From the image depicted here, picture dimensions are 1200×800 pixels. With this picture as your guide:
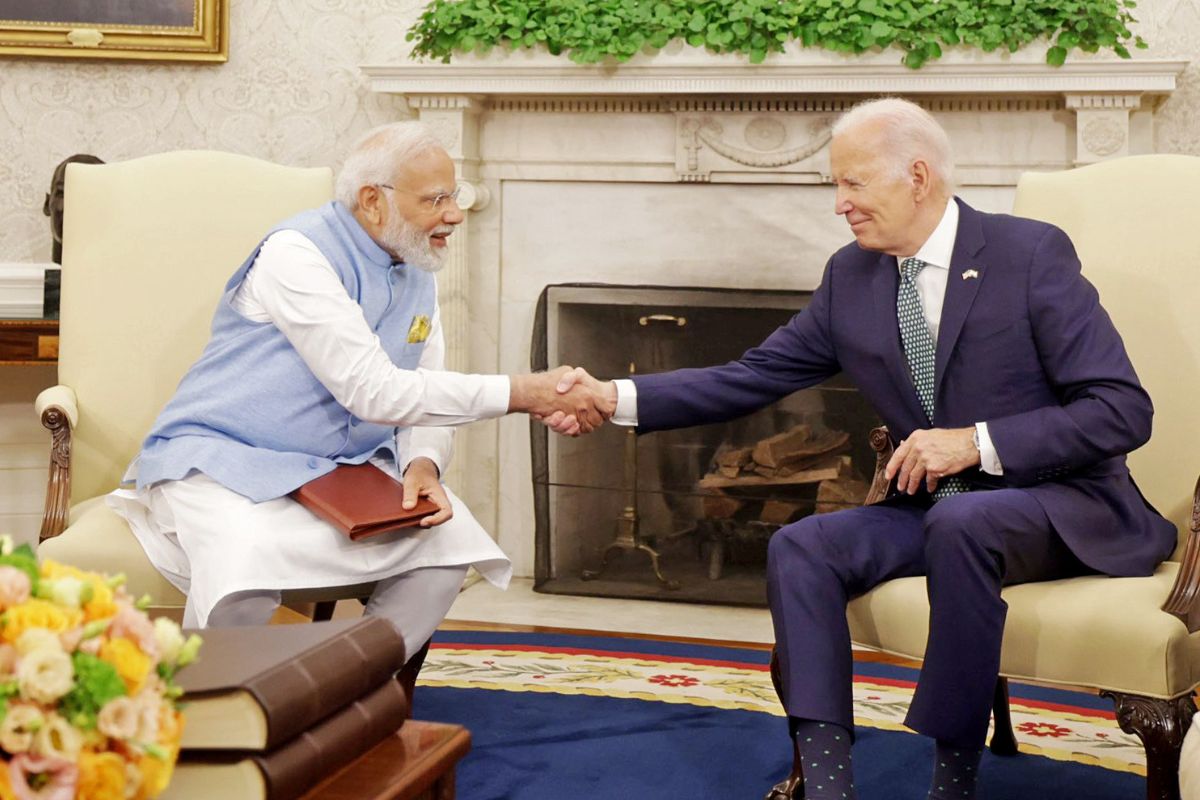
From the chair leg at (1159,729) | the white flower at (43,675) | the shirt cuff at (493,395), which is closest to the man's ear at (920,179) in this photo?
the shirt cuff at (493,395)

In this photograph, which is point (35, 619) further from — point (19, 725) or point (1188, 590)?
point (1188, 590)

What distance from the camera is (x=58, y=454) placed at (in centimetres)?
277

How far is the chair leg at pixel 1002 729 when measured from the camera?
276 centimetres

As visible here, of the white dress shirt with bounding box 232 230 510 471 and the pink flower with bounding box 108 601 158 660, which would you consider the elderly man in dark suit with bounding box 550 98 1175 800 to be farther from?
the pink flower with bounding box 108 601 158 660

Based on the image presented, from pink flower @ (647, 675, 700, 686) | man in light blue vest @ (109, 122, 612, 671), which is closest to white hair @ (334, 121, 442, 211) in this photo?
man in light blue vest @ (109, 122, 612, 671)

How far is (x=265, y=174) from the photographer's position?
3.16m

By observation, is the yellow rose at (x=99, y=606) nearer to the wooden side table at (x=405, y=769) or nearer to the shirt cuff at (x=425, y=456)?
the wooden side table at (x=405, y=769)

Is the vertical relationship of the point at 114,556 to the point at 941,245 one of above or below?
below

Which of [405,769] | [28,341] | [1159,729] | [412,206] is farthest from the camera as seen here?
[28,341]

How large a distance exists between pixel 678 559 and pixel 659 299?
34.8 inches

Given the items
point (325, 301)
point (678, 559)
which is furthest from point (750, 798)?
point (678, 559)

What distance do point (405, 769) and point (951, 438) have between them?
134cm

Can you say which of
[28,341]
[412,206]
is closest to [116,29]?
[28,341]

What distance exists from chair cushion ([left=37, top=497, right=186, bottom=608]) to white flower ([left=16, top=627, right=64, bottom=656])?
1560 mm
